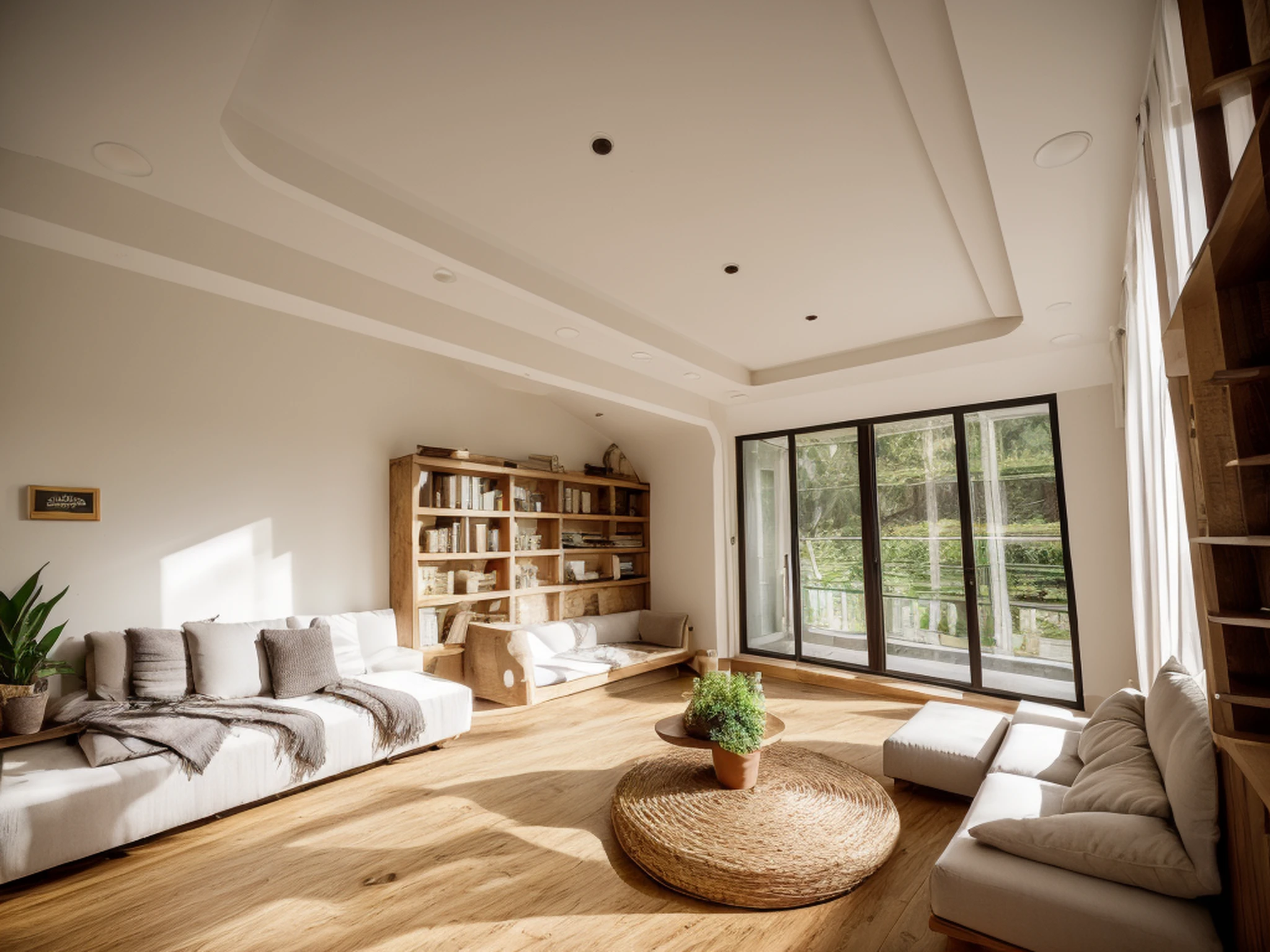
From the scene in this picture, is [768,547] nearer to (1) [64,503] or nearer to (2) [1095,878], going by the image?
(2) [1095,878]

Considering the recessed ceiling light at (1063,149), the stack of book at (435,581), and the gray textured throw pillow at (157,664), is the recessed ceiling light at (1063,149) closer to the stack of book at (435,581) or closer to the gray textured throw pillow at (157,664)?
the stack of book at (435,581)

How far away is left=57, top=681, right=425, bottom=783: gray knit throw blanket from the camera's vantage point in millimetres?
2914

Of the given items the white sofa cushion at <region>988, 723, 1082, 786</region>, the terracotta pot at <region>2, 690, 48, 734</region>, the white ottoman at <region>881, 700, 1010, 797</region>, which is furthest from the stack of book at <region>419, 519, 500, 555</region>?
the white sofa cushion at <region>988, 723, 1082, 786</region>

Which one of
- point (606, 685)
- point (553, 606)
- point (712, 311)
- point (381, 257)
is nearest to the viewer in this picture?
point (381, 257)

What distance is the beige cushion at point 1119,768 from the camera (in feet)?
6.17

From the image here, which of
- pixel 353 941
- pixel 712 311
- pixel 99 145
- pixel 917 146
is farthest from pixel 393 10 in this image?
pixel 353 941

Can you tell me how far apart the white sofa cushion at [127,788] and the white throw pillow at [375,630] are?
775 millimetres

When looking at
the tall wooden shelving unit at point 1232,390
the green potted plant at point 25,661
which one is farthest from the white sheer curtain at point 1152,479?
the green potted plant at point 25,661

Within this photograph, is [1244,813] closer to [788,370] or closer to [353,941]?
[353,941]

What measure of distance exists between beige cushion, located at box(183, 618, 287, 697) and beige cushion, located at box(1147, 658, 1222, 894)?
4.30 m

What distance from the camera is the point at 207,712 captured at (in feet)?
10.5

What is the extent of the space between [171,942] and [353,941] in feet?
2.17

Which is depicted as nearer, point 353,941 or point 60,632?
point 353,941

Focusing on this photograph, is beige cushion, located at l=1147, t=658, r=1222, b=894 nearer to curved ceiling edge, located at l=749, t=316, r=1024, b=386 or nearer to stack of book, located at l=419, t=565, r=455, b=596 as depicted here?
curved ceiling edge, located at l=749, t=316, r=1024, b=386
